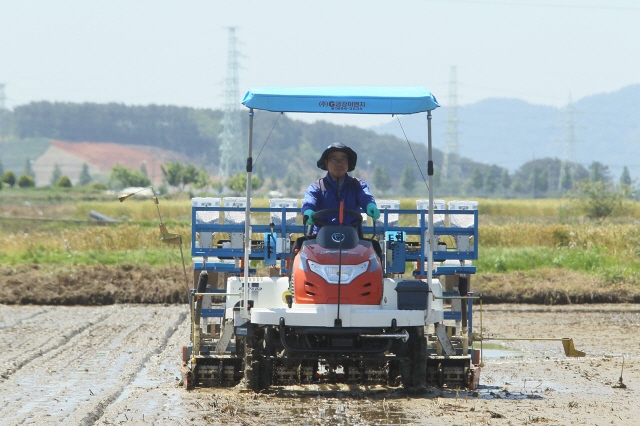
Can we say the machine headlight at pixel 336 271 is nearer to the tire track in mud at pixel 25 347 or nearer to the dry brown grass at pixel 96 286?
the tire track in mud at pixel 25 347

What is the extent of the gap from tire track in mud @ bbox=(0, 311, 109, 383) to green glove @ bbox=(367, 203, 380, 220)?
4.23m

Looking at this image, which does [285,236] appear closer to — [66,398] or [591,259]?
[66,398]

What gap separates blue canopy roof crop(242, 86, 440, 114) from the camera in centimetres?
862

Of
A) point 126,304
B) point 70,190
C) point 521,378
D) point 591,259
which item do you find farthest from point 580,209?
point 70,190

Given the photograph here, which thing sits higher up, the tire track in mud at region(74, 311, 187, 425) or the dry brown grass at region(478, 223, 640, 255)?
the dry brown grass at region(478, 223, 640, 255)

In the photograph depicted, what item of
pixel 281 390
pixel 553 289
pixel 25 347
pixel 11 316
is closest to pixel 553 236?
pixel 553 289

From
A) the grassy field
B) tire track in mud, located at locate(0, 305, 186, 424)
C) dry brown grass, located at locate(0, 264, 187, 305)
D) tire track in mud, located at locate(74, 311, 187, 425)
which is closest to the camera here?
tire track in mud, located at locate(74, 311, 187, 425)

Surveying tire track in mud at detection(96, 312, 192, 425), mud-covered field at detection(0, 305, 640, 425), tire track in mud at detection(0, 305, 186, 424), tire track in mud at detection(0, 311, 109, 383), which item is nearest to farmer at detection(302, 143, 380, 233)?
mud-covered field at detection(0, 305, 640, 425)

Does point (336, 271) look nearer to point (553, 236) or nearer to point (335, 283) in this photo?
point (335, 283)

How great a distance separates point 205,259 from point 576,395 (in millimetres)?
4202

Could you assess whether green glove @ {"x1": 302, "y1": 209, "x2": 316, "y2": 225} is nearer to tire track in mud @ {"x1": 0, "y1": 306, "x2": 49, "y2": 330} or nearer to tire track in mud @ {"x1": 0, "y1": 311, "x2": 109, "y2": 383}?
tire track in mud @ {"x1": 0, "y1": 311, "x2": 109, "y2": 383}

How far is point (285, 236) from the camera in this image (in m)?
10.4

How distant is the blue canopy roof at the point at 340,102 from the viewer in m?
8.62

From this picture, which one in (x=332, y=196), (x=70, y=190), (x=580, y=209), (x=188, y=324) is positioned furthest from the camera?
(x=70, y=190)
